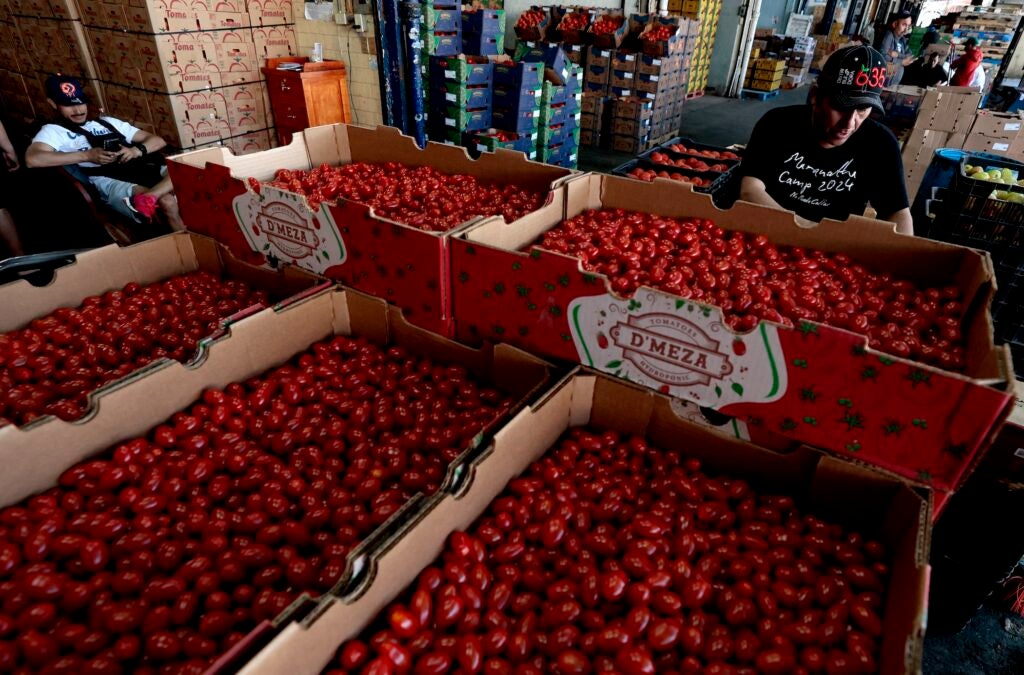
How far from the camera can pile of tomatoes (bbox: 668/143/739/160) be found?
5.56 metres

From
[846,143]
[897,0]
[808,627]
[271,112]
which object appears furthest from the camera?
[897,0]

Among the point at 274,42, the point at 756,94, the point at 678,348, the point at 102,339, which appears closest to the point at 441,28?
the point at 274,42

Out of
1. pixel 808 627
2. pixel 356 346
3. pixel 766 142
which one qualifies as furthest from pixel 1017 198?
pixel 356 346

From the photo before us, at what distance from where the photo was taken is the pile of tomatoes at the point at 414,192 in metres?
3.11

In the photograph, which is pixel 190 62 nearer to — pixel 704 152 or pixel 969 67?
pixel 704 152

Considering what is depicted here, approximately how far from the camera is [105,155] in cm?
456

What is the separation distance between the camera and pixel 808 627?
151 centimetres

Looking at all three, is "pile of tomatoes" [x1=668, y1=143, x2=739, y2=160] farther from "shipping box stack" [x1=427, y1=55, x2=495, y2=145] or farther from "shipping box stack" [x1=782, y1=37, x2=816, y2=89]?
"shipping box stack" [x1=782, y1=37, x2=816, y2=89]

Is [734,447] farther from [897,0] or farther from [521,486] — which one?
[897,0]

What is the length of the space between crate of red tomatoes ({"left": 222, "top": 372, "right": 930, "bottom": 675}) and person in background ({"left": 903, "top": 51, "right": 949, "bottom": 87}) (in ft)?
36.6

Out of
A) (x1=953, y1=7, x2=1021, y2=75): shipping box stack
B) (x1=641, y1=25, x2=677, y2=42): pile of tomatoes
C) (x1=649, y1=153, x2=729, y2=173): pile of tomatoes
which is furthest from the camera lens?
(x1=953, y1=7, x2=1021, y2=75): shipping box stack

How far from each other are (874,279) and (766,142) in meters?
1.10

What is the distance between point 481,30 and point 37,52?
549 centimetres

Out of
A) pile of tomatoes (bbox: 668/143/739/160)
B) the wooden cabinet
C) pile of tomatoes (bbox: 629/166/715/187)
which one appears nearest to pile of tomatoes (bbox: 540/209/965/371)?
pile of tomatoes (bbox: 629/166/715/187)
